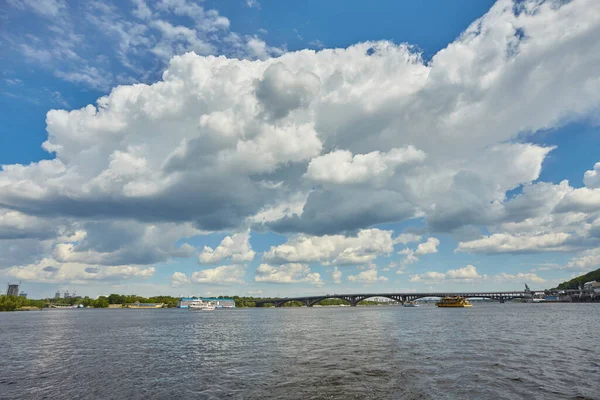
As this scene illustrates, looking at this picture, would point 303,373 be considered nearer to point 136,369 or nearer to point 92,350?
point 136,369

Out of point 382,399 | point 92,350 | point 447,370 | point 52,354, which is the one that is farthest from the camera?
point 92,350

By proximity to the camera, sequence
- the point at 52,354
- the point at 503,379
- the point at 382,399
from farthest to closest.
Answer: the point at 52,354
the point at 503,379
the point at 382,399

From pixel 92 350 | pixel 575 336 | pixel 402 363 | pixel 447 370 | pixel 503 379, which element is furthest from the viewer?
pixel 575 336

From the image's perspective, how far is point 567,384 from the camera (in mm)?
29312

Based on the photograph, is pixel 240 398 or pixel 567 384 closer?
pixel 240 398

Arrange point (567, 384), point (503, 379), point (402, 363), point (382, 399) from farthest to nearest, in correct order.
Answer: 1. point (402, 363)
2. point (503, 379)
3. point (567, 384)
4. point (382, 399)

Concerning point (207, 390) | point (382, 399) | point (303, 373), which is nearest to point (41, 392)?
point (207, 390)

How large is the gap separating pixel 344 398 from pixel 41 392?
25.5 m

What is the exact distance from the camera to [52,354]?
52.3 meters

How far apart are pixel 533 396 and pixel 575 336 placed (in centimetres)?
4717

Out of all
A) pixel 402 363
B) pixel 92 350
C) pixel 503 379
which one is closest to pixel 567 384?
pixel 503 379

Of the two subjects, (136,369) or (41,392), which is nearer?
(41,392)

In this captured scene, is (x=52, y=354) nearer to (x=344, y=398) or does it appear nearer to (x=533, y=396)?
(x=344, y=398)

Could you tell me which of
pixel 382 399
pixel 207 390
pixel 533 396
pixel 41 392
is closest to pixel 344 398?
pixel 382 399
